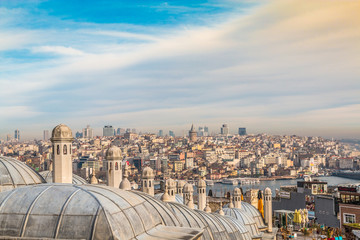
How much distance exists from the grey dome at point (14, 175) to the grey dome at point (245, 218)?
7494mm

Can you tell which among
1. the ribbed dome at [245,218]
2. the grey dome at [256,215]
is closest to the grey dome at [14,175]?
the ribbed dome at [245,218]

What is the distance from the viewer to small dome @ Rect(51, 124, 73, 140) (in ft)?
21.6

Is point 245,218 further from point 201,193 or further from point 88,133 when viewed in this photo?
point 88,133

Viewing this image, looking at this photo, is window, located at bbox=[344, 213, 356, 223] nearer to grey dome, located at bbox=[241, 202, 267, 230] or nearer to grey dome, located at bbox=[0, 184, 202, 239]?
grey dome, located at bbox=[241, 202, 267, 230]

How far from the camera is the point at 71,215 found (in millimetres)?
3791

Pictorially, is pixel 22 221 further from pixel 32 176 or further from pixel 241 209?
pixel 241 209

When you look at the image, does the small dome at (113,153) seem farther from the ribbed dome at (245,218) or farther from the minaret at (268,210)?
the minaret at (268,210)

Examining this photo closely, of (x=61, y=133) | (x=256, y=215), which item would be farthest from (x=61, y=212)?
(x=256, y=215)

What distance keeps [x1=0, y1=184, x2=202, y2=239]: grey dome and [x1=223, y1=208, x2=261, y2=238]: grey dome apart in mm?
9893

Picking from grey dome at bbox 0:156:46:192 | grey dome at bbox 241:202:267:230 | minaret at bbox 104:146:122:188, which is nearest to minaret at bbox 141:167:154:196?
minaret at bbox 104:146:122:188

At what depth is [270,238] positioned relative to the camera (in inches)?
575

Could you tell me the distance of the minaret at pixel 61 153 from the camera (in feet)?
21.6

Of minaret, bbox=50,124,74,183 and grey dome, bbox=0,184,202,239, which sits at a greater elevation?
minaret, bbox=50,124,74,183

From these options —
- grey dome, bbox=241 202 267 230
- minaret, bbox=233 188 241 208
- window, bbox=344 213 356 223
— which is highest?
minaret, bbox=233 188 241 208
